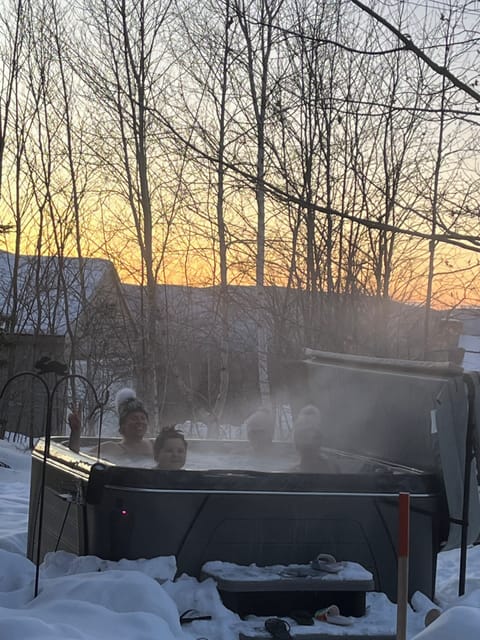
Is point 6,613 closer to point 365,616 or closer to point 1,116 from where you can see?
point 365,616

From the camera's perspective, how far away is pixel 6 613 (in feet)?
11.7

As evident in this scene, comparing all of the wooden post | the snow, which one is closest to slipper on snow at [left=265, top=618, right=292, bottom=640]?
the snow

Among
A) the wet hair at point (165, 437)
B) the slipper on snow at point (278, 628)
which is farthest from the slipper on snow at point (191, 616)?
the wet hair at point (165, 437)

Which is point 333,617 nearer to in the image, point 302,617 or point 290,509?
point 302,617

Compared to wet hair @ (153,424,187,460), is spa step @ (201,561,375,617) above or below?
below

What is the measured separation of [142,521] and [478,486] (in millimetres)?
1664

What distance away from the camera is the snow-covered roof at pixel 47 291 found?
17922mm

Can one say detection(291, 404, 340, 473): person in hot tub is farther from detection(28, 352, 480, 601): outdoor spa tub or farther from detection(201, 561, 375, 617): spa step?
detection(201, 561, 375, 617): spa step

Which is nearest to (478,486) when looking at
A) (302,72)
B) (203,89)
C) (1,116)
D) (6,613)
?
(6,613)

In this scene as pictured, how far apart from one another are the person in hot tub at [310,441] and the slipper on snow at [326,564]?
1.67 meters

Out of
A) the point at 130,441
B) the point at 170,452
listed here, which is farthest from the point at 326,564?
the point at 130,441

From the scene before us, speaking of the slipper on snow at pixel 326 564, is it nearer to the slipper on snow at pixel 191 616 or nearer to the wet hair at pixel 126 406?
the slipper on snow at pixel 191 616

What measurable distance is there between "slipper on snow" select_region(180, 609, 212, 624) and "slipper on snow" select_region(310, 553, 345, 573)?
56 centimetres

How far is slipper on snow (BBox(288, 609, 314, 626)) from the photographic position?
3.98 meters
